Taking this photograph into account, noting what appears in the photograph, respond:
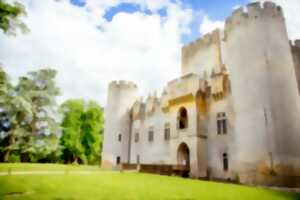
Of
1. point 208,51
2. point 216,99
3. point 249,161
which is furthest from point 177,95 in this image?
point 249,161

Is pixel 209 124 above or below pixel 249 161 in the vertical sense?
above

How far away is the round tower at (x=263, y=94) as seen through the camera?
15195 mm

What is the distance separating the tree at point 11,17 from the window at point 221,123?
16540 millimetres

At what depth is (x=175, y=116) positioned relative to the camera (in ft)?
79.1

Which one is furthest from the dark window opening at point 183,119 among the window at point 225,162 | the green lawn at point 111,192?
the green lawn at point 111,192

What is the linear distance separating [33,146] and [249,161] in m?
24.7

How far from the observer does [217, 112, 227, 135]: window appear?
2043 centimetres

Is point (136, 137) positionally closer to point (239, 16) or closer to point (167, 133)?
point (167, 133)

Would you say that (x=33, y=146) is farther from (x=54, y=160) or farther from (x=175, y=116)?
(x=175, y=116)

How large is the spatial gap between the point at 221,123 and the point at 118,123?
1578 cm

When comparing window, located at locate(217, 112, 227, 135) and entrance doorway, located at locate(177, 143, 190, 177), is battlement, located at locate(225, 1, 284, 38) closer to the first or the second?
window, located at locate(217, 112, 227, 135)

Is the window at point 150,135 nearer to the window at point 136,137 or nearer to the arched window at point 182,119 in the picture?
the window at point 136,137

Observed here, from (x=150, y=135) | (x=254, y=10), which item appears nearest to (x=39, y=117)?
(x=150, y=135)

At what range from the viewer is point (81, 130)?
4094 centimetres
